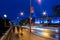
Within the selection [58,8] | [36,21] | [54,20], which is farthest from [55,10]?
[36,21]

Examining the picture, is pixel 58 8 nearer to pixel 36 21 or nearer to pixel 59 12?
pixel 59 12

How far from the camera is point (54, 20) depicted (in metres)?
132

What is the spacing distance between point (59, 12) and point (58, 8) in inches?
176

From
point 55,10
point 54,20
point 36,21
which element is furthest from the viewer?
point 36,21

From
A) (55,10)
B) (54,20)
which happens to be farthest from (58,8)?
(54,20)

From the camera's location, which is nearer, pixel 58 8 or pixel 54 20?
pixel 58 8

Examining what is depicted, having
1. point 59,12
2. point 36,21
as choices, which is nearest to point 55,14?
point 59,12

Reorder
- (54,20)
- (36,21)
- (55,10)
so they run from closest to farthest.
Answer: (55,10)
(54,20)
(36,21)

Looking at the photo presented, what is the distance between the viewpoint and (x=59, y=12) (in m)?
127

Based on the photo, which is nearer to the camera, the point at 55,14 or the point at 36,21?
the point at 55,14

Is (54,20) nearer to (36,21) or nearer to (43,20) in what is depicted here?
(43,20)

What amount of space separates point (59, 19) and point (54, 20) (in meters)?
8.96

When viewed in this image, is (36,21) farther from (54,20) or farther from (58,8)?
(58,8)

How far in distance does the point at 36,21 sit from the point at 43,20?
70.3 feet
